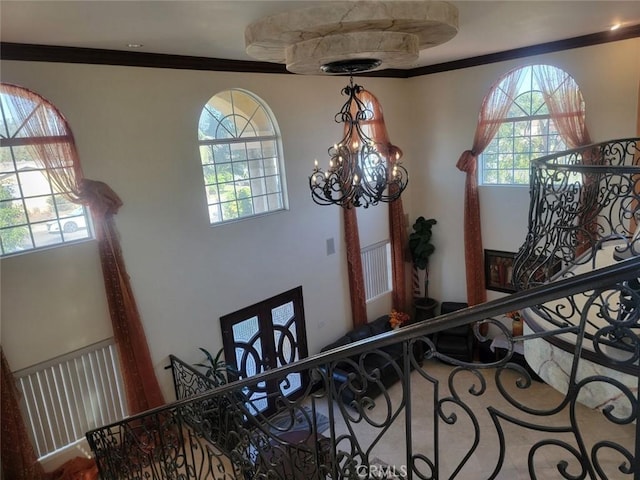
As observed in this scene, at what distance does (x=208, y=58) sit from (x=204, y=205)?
5.73ft

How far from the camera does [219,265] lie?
570 centimetres

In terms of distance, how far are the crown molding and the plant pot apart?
414 cm

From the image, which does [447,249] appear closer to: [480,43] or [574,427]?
[480,43]

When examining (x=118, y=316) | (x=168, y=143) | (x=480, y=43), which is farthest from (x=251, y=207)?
(x=480, y=43)

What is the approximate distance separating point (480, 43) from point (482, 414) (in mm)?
5016

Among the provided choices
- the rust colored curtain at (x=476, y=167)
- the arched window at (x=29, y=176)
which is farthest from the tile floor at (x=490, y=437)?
the arched window at (x=29, y=176)

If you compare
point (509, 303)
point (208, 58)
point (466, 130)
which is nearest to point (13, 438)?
point (208, 58)

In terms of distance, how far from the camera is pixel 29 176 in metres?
4.32

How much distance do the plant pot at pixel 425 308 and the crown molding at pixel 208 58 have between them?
414 cm

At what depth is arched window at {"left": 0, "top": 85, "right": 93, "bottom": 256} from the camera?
4.13 meters

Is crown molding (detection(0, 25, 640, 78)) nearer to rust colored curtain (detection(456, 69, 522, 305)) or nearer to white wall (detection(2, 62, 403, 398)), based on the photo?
white wall (detection(2, 62, 403, 398))

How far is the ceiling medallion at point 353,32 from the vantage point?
296cm

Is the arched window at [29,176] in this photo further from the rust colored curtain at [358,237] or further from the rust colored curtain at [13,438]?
the rust colored curtain at [358,237]

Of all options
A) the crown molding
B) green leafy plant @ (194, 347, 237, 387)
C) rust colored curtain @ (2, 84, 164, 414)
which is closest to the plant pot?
green leafy plant @ (194, 347, 237, 387)
